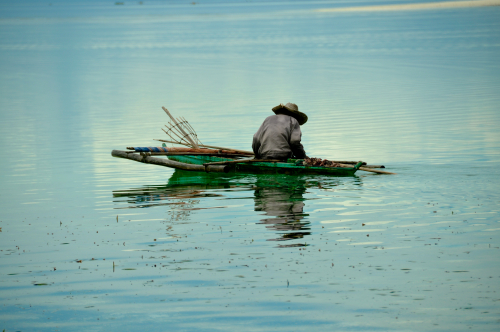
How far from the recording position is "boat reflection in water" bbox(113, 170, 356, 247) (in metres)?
9.62

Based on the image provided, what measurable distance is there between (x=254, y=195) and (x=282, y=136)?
70.9 inches

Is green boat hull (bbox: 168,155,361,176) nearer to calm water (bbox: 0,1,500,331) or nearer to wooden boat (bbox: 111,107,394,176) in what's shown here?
wooden boat (bbox: 111,107,394,176)

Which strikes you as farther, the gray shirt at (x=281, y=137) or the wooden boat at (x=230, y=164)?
the gray shirt at (x=281, y=137)

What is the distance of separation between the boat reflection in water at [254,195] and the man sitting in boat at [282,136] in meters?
0.46

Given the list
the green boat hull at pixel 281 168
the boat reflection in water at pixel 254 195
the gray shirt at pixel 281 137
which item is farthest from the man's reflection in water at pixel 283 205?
the gray shirt at pixel 281 137

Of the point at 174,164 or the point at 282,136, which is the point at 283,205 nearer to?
the point at 282,136

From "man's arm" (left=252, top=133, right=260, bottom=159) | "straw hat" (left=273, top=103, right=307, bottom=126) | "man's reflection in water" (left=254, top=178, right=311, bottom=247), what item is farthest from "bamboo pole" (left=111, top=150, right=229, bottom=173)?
"straw hat" (left=273, top=103, right=307, bottom=126)

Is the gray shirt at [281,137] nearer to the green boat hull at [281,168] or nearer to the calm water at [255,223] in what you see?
the green boat hull at [281,168]

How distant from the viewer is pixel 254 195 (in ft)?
38.1

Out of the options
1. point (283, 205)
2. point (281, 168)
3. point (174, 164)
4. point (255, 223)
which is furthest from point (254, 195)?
point (174, 164)

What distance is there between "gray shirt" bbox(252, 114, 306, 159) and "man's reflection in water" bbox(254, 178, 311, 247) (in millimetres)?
→ 567

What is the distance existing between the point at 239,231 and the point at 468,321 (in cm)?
376

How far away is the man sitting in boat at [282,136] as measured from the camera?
1297 cm

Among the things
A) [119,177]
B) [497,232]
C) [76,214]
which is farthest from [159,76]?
[497,232]
